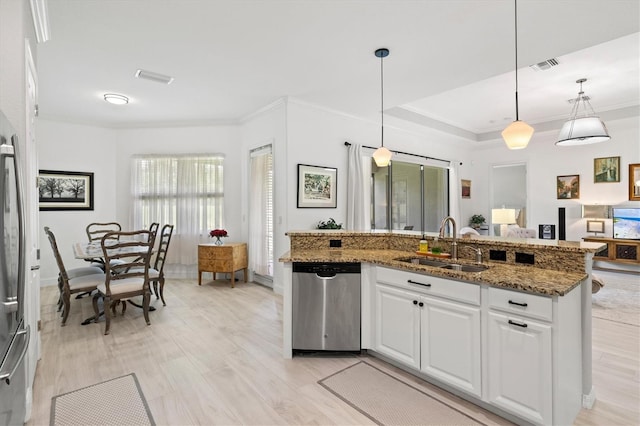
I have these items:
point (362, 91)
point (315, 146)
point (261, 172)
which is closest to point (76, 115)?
point (261, 172)

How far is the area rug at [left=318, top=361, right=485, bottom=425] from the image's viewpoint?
1.97 meters

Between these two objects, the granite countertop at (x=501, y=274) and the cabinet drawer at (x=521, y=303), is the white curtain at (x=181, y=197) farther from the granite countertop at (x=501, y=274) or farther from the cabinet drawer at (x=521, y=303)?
the cabinet drawer at (x=521, y=303)

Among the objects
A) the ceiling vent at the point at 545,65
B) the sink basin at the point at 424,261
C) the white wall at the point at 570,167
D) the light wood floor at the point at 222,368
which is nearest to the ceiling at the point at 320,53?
the ceiling vent at the point at 545,65

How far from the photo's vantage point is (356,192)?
213 inches

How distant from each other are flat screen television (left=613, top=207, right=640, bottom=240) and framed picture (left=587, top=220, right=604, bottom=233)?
204 mm

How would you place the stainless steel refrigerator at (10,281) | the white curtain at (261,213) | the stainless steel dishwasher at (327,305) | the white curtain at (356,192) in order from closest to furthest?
the stainless steel refrigerator at (10,281) < the stainless steel dishwasher at (327,305) < the white curtain at (261,213) < the white curtain at (356,192)

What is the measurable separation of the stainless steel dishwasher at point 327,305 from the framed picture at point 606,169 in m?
6.64

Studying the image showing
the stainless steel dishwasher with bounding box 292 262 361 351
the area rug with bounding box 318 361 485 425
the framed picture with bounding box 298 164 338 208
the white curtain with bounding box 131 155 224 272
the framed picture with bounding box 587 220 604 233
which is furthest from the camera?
the framed picture with bounding box 587 220 604 233

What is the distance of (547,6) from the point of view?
2.55 m

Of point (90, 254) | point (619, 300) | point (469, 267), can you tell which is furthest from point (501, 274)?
point (90, 254)

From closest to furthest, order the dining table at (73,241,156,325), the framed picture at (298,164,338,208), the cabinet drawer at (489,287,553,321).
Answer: the cabinet drawer at (489,287,553,321) → the dining table at (73,241,156,325) → the framed picture at (298,164,338,208)

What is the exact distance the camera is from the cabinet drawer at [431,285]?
2.04 metres

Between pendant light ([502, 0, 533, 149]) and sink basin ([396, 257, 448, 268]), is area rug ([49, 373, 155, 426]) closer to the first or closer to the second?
sink basin ([396, 257, 448, 268])

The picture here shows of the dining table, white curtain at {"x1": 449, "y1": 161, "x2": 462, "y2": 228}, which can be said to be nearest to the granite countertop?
the dining table
